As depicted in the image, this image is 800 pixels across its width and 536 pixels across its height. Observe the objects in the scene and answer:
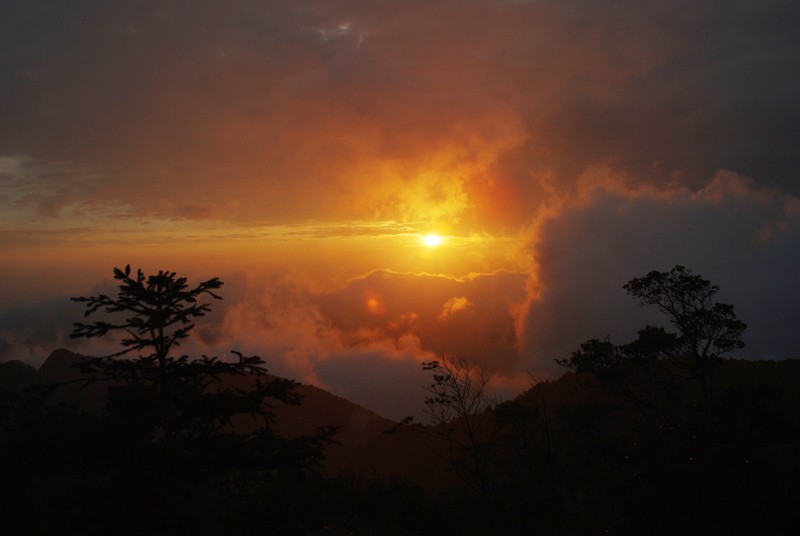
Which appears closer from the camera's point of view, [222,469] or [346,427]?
[222,469]

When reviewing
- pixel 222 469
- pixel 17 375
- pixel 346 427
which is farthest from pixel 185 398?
pixel 17 375

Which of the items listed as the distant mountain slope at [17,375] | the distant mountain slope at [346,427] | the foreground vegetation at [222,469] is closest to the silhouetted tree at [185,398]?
the foreground vegetation at [222,469]

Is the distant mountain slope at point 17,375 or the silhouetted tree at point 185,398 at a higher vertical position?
the silhouetted tree at point 185,398

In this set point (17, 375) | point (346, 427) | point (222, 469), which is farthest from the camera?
point (346, 427)

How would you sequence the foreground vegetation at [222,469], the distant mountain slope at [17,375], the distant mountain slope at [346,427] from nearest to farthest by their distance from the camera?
the foreground vegetation at [222,469] → the distant mountain slope at [346,427] → the distant mountain slope at [17,375]

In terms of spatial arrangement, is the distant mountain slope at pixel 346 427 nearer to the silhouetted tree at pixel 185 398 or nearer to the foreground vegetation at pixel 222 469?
the foreground vegetation at pixel 222 469

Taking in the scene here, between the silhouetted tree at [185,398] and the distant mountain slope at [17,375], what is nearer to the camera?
the silhouetted tree at [185,398]

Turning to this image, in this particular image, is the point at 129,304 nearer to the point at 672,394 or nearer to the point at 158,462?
the point at 158,462

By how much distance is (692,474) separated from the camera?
19.4m

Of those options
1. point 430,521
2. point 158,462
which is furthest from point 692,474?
point 158,462

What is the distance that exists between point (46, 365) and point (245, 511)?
199 meters

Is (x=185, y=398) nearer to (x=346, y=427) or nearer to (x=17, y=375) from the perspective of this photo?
(x=346, y=427)

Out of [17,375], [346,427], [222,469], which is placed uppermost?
[222,469]

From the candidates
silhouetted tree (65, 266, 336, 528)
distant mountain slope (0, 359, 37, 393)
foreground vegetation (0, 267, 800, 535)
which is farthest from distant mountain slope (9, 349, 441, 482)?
silhouetted tree (65, 266, 336, 528)
